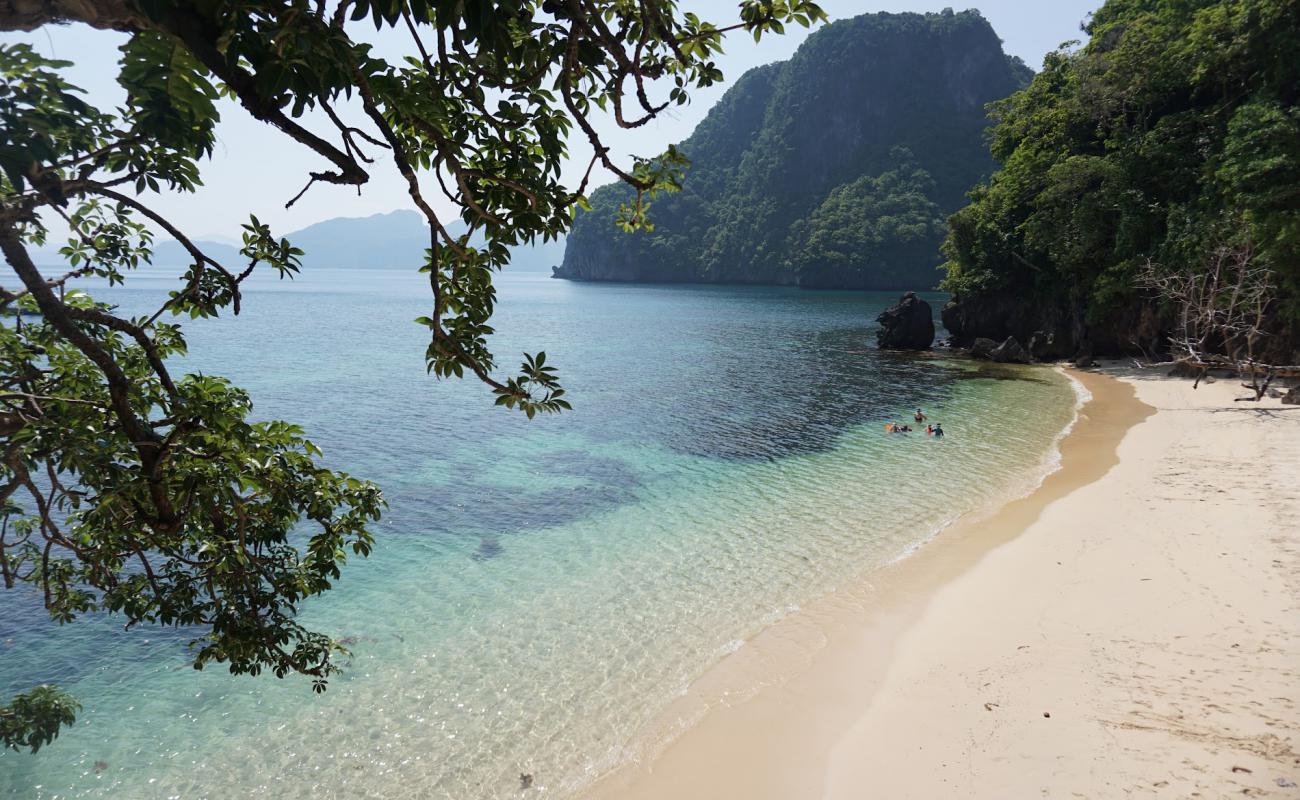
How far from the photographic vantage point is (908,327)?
144 ft

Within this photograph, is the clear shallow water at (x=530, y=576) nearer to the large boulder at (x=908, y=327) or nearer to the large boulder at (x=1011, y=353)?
the large boulder at (x=1011, y=353)

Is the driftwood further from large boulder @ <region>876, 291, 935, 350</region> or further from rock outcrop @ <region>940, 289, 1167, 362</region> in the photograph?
large boulder @ <region>876, 291, 935, 350</region>

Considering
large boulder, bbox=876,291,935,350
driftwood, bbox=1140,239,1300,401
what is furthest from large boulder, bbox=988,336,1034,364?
driftwood, bbox=1140,239,1300,401

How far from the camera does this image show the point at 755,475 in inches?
720

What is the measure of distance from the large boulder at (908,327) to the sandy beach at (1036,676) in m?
31.4

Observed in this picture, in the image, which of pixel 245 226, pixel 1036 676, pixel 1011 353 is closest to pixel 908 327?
pixel 1011 353

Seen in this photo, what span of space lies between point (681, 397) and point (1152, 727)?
24.1 m

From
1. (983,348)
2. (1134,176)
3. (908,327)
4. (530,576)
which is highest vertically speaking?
(1134,176)

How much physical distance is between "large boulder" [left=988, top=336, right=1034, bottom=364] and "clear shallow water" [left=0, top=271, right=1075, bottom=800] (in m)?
5.27

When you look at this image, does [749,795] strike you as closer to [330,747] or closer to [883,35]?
[330,747]

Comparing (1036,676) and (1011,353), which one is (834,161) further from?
(1036,676)

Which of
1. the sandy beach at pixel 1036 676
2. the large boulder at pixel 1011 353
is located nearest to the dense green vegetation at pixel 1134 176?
the large boulder at pixel 1011 353

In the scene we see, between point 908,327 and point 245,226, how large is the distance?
4498 centimetres

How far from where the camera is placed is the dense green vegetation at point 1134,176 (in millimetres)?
23609
